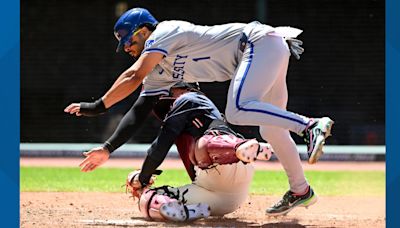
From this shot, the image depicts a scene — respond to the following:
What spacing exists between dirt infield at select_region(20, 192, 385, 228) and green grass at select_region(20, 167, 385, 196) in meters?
0.70

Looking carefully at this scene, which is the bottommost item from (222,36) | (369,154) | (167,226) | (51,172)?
(369,154)

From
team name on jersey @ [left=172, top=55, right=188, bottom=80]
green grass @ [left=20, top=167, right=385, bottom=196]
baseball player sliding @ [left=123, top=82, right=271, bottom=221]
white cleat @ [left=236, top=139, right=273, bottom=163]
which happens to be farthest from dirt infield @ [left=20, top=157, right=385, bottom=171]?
white cleat @ [left=236, top=139, right=273, bottom=163]

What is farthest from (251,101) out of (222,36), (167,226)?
(167,226)

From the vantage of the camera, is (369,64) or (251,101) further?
(369,64)

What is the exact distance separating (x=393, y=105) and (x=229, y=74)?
1.97m

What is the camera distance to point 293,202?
5.26 m

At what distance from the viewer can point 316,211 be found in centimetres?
602

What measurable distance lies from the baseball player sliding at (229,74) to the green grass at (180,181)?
93.1 inches

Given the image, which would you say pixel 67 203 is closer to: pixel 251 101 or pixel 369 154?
pixel 251 101

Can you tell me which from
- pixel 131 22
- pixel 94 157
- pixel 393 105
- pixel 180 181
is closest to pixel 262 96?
pixel 131 22

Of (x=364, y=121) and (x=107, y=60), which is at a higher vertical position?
(x=107, y=60)

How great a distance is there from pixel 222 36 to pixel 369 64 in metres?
9.77

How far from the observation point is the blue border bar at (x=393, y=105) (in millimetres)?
3223

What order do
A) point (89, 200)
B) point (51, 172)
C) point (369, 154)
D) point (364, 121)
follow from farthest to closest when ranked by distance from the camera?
point (364, 121) < point (369, 154) < point (51, 172) < point (89, 200)
